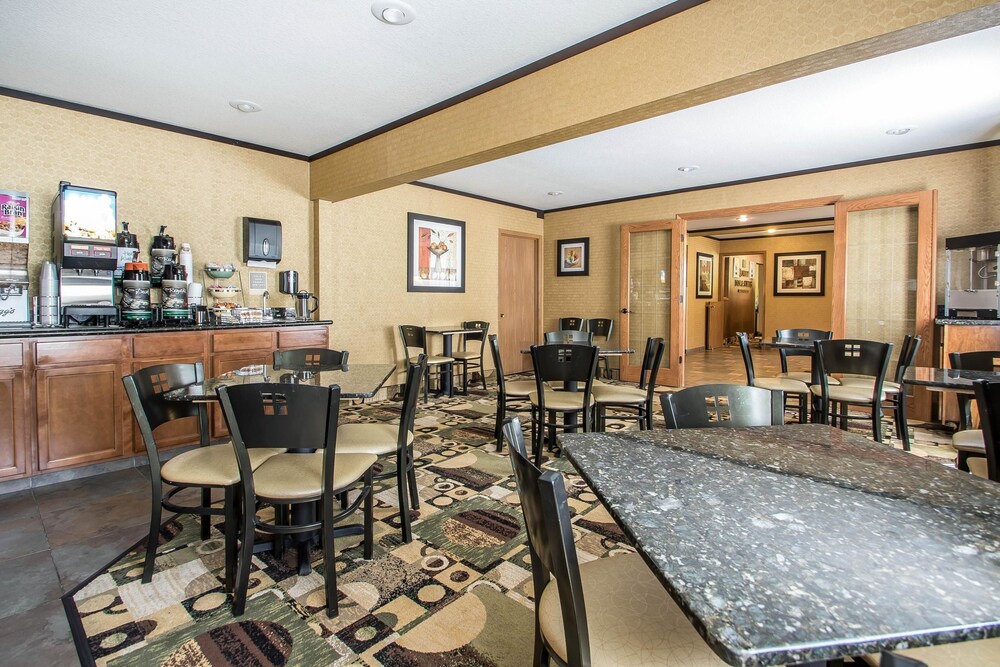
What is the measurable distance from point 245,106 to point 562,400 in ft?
11.1

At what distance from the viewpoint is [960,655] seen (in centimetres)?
93

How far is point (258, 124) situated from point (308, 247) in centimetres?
140

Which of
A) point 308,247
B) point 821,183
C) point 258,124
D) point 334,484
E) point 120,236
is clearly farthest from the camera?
point 821,183

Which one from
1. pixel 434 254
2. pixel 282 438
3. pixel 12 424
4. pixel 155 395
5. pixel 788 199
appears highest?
pixel 788 199

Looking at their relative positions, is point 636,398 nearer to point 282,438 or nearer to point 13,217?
Result: point 282,438

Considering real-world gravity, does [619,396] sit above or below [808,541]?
below

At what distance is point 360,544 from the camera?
252 centimetres

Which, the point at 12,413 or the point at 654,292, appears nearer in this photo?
the point at 12,413

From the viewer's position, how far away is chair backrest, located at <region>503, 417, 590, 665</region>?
0.88 m

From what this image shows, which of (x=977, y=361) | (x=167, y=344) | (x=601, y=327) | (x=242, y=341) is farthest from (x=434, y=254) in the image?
Result: (x=977, y=361)

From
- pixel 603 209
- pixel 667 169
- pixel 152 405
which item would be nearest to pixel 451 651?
pixel 152 405

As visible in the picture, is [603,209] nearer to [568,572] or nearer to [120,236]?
[120,236]

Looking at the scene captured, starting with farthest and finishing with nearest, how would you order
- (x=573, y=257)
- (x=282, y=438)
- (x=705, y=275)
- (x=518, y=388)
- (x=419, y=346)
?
1. (x=705, y=275)
2. (x=573, y=257)
3. (x=419, y=346)
4. (x=518, y=388)
5. (x=282, y=438)

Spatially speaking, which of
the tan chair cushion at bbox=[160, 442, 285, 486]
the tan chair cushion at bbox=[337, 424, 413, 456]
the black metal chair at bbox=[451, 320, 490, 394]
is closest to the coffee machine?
the tan chair cushion at bbox=[160, 442, 285, 486]
